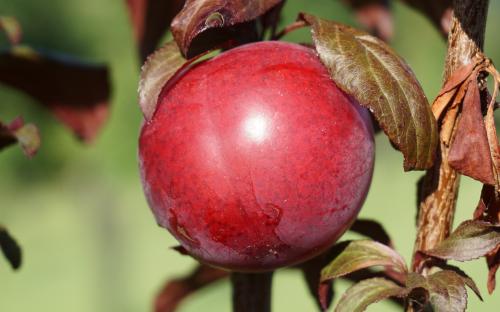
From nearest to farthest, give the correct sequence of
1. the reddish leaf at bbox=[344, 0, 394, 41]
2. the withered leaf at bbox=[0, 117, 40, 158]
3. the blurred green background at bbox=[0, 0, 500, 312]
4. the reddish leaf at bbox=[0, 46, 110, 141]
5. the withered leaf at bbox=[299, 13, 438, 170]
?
the withered leaf at bbox=[299, 13, 438, 170], the withered leaf at bbox=[0, 117, 40, 158], the reddish leaf at bbox=[0, 46, 110, 141], the reddish leaf at bbox=[344, 0, 394, 41], the blurred green background at bbox=[0, 0, 500, 312]

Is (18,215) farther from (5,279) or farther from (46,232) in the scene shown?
(5,279)

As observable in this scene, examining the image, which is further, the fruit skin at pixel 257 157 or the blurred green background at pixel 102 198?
the blurred green background at pixel 102 198

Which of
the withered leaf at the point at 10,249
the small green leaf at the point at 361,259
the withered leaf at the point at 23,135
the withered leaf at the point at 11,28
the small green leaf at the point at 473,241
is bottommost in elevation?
the withered leaf at the point at 10,249

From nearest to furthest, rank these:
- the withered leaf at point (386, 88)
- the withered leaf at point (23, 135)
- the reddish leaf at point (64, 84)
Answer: the withered leaf at point (386, 88), the withered leaf at point (23, 135), the reddish leaf at point (64, 84)

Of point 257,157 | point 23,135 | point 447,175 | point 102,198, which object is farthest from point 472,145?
point 102,198

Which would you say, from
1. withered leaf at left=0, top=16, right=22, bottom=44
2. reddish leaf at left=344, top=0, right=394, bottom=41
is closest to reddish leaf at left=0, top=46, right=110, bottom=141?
withered leaf at left=0, top=16, right=22, bottom=44

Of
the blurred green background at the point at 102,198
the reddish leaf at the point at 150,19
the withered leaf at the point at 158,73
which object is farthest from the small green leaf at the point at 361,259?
the blurred green background at the point at 102,198

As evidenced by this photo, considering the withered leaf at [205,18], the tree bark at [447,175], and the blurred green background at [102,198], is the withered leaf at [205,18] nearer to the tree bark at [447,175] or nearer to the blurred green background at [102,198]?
the tree bark at [447,175]

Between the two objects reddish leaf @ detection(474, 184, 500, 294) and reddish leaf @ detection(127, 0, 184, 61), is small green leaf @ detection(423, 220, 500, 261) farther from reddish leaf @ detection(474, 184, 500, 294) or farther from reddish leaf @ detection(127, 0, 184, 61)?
reddish leaf @ detection(127, 0, 184, 61)
